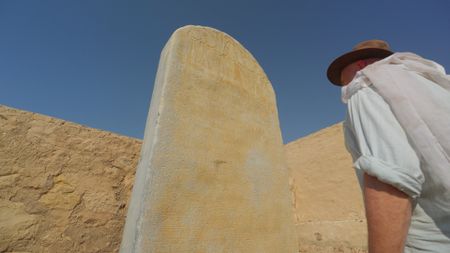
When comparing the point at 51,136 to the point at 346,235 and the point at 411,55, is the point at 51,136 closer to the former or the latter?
the point at 411,55

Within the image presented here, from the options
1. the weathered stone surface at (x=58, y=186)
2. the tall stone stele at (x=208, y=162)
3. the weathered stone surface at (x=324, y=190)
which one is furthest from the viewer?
the weathered stone surface at (x=324, y=190)

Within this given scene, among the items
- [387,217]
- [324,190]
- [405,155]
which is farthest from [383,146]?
[324,190]

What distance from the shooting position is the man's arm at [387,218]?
617 mm

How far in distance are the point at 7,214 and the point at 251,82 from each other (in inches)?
72.7

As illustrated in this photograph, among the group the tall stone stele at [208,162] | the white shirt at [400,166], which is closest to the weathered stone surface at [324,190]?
the tall stone stele at [208,162]

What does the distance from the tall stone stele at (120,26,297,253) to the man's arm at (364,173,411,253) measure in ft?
3.10

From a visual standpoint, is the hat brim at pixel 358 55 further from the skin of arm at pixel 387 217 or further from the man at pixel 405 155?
the skin of arm at pixel 387 217

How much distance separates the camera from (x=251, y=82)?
7.20 feet

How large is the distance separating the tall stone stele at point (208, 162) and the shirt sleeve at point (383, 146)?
3.05 ft

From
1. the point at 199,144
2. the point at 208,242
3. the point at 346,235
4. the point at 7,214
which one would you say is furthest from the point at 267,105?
the point at 346,235

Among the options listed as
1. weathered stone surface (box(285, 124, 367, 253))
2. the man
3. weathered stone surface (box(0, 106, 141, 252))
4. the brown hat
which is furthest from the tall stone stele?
weathered stone surface (box(285, 124, 367, 253))

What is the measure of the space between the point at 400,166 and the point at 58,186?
6.57 ft

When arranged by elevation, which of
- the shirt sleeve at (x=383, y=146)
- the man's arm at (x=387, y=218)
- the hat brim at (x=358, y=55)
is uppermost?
the hat brim at (x=358, y=55)

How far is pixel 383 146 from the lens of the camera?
2.20ft
